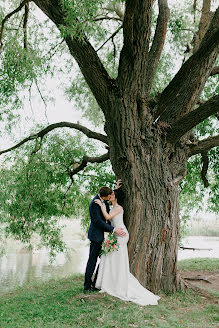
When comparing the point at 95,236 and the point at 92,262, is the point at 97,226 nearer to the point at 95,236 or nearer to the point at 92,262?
the point at 95,236

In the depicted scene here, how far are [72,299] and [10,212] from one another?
3205 mm

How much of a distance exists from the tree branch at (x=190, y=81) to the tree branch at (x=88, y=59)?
3.22 feet

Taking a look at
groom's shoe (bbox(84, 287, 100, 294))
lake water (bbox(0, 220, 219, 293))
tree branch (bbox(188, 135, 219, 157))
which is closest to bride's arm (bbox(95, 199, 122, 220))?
groom's shoe (bbox(84, 287, 100, 294))

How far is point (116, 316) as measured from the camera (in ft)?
13.9

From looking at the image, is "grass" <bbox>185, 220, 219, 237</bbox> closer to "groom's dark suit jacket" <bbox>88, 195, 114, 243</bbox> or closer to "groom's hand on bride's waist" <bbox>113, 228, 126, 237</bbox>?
"groom's hand on bride's waist" <bbox>113, 228, 126, 237</bbox>

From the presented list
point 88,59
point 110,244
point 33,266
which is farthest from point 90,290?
point 33,266

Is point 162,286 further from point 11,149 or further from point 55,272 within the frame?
point 55,272

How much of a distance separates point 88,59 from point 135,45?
2.70 ft

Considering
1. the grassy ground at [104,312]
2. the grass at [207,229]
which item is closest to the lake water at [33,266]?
the grass at [207,229]

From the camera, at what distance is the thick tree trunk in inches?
216

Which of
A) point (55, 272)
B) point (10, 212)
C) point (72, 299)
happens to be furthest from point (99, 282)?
Result: point (55, 272)

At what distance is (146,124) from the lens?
5.96 m

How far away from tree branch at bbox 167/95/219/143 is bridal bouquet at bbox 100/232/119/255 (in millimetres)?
1991

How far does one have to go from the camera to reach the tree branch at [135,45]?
5344mm
